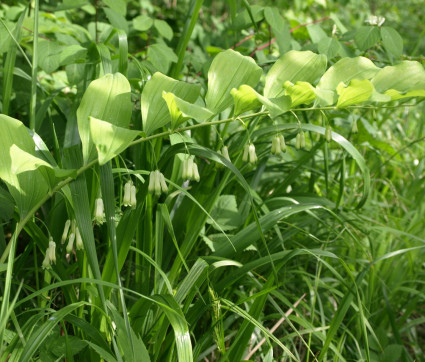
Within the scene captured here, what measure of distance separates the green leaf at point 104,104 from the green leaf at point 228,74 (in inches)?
7.6

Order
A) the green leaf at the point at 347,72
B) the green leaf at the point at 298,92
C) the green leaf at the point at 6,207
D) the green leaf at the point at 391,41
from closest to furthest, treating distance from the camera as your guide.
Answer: the green leaf at the point at 298,92 → the green leaf at the point at 347,72 → the green leaf at the point at 6,207 → the green leaf at the point at 391,41

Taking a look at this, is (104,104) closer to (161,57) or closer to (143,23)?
(161,57)

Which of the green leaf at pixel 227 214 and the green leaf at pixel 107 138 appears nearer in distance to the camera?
the green leaf at pixel 107 138

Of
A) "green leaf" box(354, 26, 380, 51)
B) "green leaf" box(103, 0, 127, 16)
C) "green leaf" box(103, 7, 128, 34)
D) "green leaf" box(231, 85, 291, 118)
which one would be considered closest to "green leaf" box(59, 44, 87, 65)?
Answer: "green leaf" box(103, 0, 127, 16)

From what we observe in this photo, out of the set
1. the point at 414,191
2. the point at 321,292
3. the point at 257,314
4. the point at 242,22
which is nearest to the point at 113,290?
the point at 257,314

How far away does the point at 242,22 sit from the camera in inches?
79.7

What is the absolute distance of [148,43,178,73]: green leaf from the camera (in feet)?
6.04

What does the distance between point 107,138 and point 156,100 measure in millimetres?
196

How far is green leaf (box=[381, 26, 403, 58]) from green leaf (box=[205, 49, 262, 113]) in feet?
2.93

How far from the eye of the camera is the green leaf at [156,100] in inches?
45.7

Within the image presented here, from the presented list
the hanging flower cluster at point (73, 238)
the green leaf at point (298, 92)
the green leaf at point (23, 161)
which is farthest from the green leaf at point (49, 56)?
the green leaf at point (298, 92)

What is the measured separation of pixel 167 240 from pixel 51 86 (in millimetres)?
1242

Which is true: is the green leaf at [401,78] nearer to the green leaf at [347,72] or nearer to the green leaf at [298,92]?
the green leaf at [347,72]

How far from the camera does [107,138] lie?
1.02m
